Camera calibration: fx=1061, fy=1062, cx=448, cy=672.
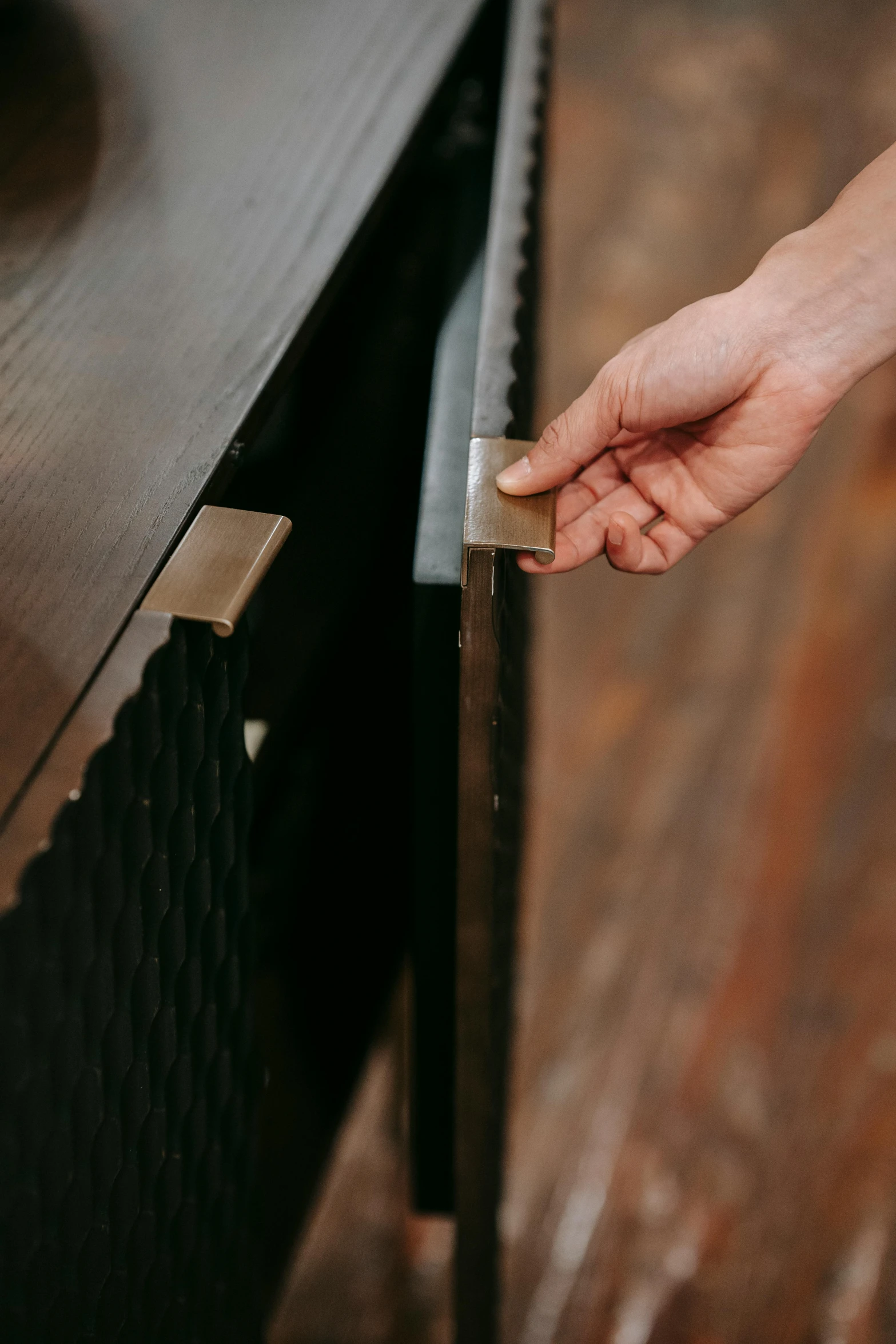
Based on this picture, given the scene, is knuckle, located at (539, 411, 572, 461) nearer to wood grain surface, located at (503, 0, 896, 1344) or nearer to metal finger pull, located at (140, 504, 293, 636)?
metal finger pull, located at (140, 504, 293, 636)

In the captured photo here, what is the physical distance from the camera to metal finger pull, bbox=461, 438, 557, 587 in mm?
368

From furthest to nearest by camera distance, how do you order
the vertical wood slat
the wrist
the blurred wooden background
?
1. the blurred wooden background
2. the wrist
3. the vertical wood slat

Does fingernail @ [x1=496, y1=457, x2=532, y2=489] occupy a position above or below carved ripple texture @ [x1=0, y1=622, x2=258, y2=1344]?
above

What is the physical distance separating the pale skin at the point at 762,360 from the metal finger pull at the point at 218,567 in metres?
0.13

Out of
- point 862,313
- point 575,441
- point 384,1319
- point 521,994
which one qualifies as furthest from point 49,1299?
point 521,994

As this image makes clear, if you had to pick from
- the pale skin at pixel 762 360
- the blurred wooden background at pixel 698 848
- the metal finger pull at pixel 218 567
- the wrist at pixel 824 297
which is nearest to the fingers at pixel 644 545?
the pale skin at pixel 762 360

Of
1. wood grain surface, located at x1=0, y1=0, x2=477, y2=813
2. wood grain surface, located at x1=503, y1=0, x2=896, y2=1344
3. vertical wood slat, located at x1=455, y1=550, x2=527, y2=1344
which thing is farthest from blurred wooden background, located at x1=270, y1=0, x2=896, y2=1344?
wood grain surface, located at x1=0, y1=0, x2=477, y2=813

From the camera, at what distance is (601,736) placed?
4.25 ft

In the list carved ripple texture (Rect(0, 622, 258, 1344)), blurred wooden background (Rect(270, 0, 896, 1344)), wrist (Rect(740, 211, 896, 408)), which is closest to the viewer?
carved ripple texture (Rect(0, 622, 258, 1344))

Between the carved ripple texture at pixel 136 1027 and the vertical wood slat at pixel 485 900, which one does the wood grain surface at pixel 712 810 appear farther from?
the carved ripple texture at pixel 136 1027

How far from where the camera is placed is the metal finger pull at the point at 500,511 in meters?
0.37

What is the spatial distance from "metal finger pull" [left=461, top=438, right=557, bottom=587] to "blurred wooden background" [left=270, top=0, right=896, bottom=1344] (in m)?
0.69

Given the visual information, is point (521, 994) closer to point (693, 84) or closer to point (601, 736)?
point (601, 736)

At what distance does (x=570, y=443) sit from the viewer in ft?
1.49
